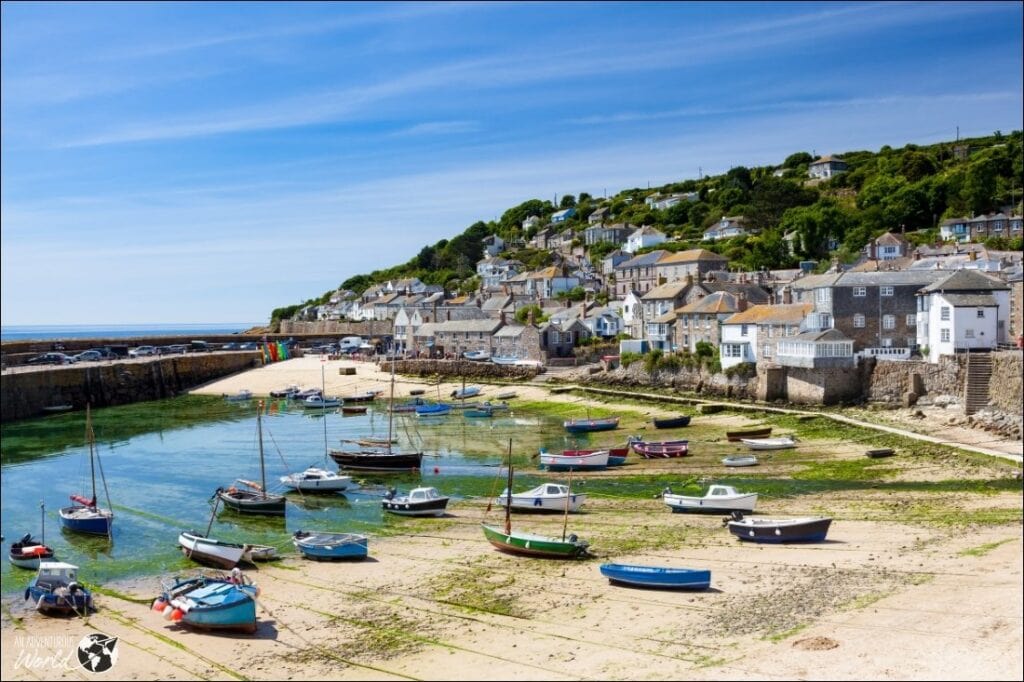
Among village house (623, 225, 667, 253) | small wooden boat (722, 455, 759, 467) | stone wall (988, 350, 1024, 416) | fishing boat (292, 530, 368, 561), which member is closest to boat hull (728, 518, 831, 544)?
small wooden boat (722, 455, 759, 467)

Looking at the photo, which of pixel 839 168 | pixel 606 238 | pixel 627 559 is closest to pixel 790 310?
pixel 627 559

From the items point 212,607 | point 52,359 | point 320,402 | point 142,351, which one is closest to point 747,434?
point 212,607

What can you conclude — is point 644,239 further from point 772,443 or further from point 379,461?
point 379,461

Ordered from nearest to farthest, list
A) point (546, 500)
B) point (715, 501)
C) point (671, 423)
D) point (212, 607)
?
1. point (212, 607)
2. point (715, 501)
3. point (546, 500)
4. point (671, 423)

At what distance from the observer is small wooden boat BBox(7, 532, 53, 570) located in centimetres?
2086

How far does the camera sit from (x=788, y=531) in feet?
83.0

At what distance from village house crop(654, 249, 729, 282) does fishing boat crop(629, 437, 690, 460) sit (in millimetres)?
49297

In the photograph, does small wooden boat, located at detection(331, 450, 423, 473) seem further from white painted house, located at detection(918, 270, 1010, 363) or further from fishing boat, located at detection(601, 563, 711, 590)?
white painted house, located at detection(918, 270, 1010, 363)

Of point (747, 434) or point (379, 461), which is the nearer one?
point (379, 461)

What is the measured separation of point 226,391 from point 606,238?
246 ft

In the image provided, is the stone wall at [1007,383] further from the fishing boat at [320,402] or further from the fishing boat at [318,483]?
the fishing boat at [320,402]

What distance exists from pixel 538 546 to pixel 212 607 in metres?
9.74

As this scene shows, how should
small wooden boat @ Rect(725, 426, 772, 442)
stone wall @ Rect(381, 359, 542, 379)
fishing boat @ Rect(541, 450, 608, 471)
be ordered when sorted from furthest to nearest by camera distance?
1. stone wall @ Rect(381, 359, 542, 379)
2. small wooden boat @ Rect(725, 426, 772, 442)
3. fishing boat @ Rect(541, 450, 608, 471)

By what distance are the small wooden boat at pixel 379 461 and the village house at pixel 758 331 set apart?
1042 inches
